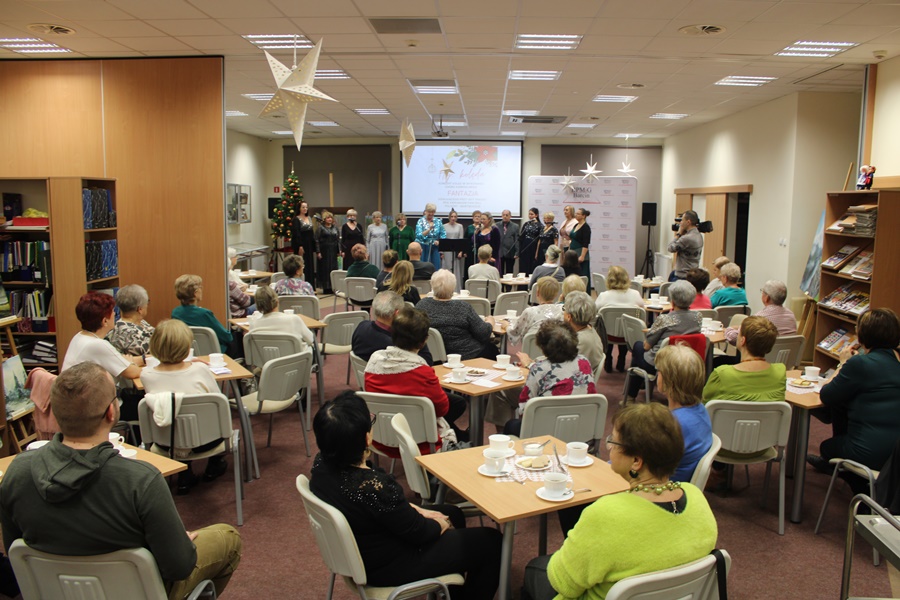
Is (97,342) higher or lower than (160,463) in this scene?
higher

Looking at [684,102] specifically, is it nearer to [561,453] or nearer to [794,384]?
[794,384]

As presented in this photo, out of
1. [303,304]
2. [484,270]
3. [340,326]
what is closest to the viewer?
[340,326]

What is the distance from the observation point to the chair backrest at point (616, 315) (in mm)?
7150

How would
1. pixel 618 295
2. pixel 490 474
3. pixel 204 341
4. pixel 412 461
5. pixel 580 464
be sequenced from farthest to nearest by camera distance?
1. pixel 618 295
2. pixel 204 341
3. pixel 412 461
4. pixel 580 464
5. pixel 490 474

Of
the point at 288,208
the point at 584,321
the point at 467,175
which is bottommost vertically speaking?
the point at 584,321

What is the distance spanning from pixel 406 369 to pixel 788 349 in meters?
3.60

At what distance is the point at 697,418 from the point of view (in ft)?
10.8

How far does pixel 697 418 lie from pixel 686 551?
4.46 ft

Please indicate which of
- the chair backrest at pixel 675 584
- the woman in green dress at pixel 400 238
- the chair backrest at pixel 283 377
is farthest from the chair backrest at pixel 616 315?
the woman in green dress at pixel 400 238

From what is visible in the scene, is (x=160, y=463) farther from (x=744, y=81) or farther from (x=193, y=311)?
(x=744, y=81)

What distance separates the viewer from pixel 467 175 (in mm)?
16500

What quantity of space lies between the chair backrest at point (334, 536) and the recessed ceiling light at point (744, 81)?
26.9 feet

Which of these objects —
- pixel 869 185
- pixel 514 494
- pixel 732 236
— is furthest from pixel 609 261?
pixel 514 494

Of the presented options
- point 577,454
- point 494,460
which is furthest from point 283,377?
point 577,454
